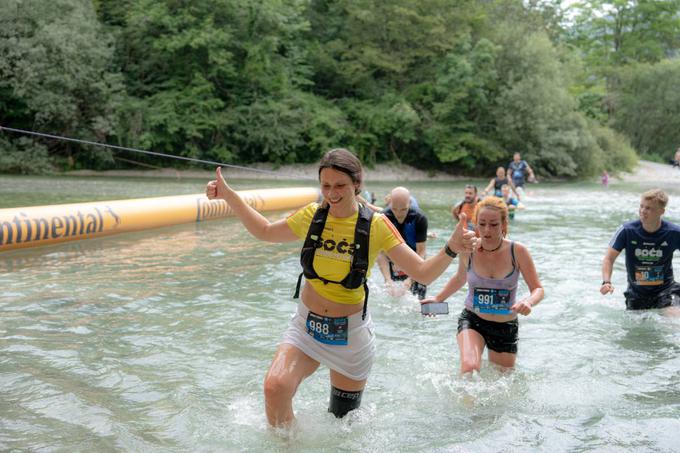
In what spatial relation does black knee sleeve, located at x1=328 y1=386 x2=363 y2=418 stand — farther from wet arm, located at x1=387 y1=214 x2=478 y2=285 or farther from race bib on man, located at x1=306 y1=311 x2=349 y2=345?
wet arm, located at x1=387 y1=214 x2=478 y2=285

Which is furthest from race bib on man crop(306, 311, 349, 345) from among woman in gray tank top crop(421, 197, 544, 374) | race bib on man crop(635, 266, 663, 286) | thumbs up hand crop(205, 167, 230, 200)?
race bib on man crop(635, 266, 663, 286)

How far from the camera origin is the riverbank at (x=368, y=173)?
32.9 m

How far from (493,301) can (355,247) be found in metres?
1.79

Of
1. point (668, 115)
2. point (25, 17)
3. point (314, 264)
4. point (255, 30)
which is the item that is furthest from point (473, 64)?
point (314, 264)

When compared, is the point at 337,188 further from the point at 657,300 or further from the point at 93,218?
the point at 93,218

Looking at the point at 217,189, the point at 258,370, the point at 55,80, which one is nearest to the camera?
the point at 217,189

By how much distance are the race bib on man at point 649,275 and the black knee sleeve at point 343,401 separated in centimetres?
407

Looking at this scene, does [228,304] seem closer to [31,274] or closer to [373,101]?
[31,274]

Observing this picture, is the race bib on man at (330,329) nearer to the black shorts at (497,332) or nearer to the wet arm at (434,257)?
the wet arm at (434,257)

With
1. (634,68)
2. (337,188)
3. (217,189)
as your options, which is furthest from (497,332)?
(634,68)

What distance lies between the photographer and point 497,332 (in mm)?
5000

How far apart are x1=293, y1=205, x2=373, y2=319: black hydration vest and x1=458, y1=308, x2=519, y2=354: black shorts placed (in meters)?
1.65

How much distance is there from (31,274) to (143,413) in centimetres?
522

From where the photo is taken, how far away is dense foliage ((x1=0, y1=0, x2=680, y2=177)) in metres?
29.9
